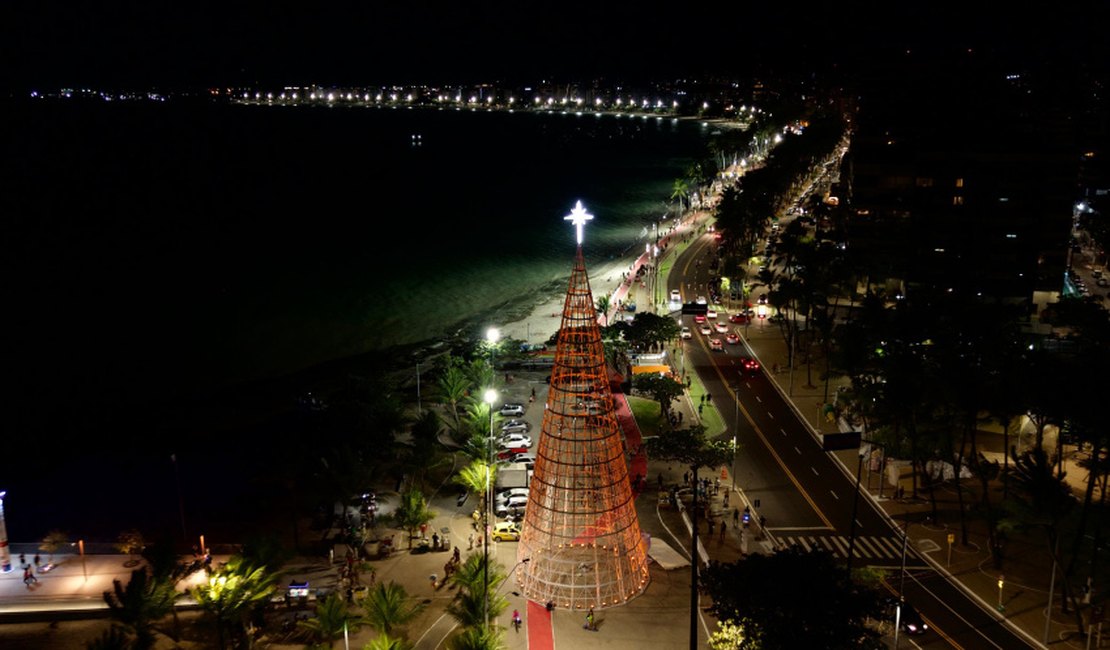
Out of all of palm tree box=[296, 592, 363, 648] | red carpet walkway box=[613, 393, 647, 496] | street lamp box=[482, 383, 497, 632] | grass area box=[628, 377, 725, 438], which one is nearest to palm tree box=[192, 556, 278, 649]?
palm tree box=[296, 592, 363, 648]

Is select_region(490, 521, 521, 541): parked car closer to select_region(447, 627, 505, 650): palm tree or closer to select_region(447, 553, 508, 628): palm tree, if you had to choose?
select_region(447, 553, 508, 628): palm tree

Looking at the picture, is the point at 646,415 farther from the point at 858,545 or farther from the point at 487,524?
the point at 487,524

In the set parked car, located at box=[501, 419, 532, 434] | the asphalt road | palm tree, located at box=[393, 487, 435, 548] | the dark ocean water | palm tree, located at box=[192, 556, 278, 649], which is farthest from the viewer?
the dark ocean water

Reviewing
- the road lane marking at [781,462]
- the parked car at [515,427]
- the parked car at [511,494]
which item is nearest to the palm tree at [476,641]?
the parked car at [511,494]

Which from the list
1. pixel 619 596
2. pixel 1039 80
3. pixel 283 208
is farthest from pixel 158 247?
pixel 1039 80

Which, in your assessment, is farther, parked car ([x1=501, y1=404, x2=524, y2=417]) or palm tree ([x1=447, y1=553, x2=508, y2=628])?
parked car ([x1=501, y1=404, x2=524, y2=417])

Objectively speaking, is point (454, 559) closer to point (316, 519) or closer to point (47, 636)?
point (316, 519)

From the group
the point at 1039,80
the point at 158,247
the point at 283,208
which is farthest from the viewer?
the point at 283,208
